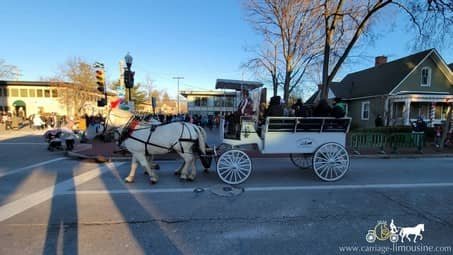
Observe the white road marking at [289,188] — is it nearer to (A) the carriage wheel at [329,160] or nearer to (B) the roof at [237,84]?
(A) the carriage wheel at [329,160]

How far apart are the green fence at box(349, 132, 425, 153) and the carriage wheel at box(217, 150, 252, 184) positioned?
24.0 feet

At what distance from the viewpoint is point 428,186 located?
559cm

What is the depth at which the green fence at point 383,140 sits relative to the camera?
36.3ft

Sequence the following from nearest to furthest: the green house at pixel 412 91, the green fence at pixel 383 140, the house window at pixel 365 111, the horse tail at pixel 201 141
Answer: the horse tail at pixel 201 141 → the green fence at pixel 383 140 → the green house at pixel 412 91 → the house window at pixel 365 111

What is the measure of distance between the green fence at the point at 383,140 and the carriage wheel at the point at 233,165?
733 centimetres

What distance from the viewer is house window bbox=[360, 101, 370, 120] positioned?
23891 millimetres

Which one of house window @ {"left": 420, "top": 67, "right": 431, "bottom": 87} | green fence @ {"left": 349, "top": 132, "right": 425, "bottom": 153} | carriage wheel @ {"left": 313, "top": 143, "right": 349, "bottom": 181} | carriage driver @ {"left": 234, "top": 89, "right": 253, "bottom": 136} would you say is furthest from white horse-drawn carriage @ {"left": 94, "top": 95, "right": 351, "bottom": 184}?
house window @ {"left": 420, "top": 67, "right": 431, "bottom": 87}

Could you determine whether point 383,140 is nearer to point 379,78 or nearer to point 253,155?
point 253,155

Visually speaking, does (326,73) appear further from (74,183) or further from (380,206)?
(74,183)

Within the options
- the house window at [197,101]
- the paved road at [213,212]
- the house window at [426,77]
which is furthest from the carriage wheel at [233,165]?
the house window at [197,101]

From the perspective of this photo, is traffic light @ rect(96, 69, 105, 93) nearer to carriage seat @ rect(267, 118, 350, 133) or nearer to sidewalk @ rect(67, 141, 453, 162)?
sidewalk @ rect(67, 141, 453, 162)

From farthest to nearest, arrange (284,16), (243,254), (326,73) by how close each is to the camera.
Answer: (284,16) → (326,73) → (243,254)

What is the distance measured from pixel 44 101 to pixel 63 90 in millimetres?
7759

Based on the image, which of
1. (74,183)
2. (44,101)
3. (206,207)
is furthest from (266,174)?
(44,101)
